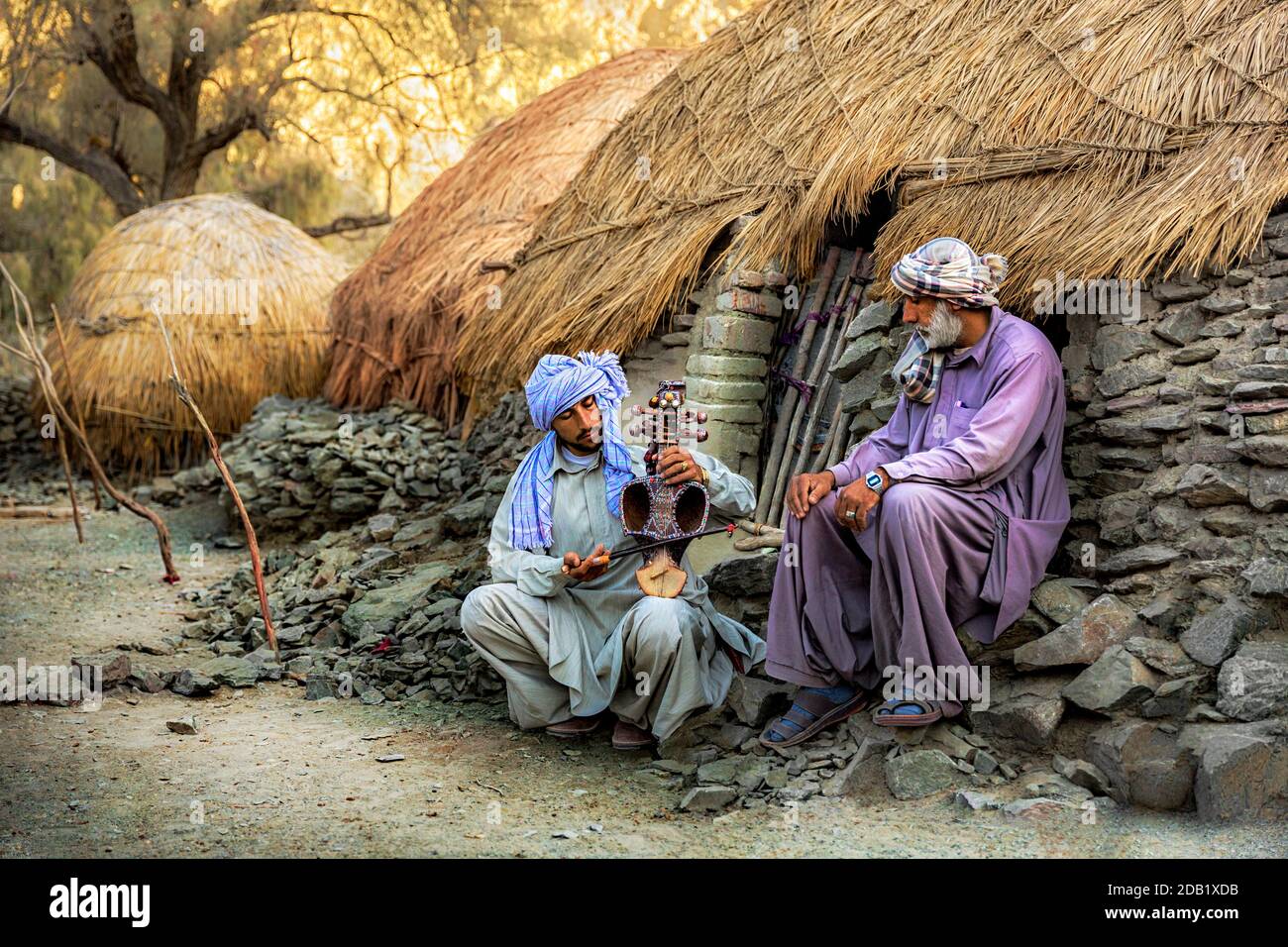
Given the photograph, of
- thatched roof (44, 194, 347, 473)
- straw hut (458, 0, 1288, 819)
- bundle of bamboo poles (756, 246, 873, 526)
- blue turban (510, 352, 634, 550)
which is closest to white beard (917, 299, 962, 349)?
straw hut (458, 0, 1288, 819)

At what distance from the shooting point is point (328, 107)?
17.3m

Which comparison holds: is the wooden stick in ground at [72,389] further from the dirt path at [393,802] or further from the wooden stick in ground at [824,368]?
the wooden stick in ground at [824,368]

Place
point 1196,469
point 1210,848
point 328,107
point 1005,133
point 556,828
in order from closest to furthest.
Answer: point 1210,848
point 556,828
point 1196,469
point 1005,133
point 328,107

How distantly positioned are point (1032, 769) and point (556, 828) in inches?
59.2

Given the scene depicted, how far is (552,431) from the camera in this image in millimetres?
4891

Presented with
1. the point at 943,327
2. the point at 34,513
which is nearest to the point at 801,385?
the point at 943,327

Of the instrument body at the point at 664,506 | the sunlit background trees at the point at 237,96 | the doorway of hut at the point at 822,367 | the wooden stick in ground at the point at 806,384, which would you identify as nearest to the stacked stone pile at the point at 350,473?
the doorway of hut at the point at 822,367

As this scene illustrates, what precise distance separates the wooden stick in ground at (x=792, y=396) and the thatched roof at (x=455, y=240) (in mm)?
3128

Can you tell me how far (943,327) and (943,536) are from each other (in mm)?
759

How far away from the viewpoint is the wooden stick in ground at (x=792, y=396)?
6207mm

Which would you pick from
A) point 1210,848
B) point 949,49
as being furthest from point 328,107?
point 1210,848

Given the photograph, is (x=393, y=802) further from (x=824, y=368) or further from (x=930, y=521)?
(x=824, y=368)

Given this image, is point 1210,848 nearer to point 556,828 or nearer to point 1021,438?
point 1021,438

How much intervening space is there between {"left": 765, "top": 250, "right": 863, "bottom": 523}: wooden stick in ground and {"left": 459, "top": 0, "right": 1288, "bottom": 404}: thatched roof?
0.19m
